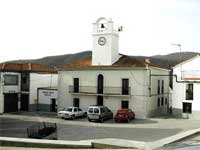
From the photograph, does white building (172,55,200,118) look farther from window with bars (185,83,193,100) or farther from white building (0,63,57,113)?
white building (0,63,57,113)

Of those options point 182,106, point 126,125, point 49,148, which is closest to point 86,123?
point 126,125

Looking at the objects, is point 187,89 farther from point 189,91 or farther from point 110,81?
point 110,81

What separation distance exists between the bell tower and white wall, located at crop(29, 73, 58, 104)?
8351 millimetres

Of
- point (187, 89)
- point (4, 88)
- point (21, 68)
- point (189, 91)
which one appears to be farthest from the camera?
point (21, 68)

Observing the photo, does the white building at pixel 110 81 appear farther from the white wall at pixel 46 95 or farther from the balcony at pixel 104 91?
the white wall at pixel 46 95

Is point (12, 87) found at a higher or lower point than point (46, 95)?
higher

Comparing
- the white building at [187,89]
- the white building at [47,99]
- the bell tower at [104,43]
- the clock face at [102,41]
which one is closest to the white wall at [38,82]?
the white building at [47,99]

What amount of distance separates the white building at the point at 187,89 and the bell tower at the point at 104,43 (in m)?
6.91

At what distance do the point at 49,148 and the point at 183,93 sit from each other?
104 feet

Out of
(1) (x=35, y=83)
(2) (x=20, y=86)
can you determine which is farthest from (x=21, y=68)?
(1) (x=35, y=83)

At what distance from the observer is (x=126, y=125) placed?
112ft

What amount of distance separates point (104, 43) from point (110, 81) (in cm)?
425

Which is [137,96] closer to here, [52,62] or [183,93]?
[183,93]

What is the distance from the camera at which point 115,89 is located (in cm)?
4050
